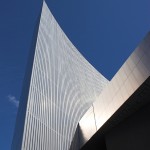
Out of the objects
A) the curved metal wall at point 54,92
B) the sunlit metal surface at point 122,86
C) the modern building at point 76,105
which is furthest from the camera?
the curved metal wall at point 54,92

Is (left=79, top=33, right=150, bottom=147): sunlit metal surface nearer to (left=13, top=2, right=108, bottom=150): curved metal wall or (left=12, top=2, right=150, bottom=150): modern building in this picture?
(left=12, top=2, right=150, bottom=150): modern building

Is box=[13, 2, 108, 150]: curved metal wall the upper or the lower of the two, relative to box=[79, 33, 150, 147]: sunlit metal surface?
upper

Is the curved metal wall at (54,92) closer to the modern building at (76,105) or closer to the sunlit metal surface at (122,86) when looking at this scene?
the modern building at (76,105)

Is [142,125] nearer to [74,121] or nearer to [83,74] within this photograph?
[74,121]

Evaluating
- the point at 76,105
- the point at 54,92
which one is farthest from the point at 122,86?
the point at 76,105

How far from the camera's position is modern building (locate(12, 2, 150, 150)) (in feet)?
39.4

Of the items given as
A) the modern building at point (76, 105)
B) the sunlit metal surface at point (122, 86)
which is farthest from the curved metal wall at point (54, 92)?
the sunlit metal surface at point (122, 86)

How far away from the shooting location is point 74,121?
65.1 feet

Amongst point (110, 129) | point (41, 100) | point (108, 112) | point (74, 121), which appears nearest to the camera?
point (108, 112)

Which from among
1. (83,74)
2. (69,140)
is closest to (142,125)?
(69,140)

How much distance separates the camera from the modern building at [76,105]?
1199cm

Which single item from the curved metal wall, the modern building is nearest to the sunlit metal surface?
the modern building

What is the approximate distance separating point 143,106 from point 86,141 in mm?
5820

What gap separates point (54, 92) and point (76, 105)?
309 centimetres
